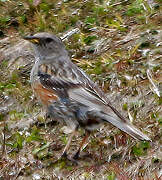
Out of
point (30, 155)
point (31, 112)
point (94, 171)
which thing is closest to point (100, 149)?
point (94, 171)

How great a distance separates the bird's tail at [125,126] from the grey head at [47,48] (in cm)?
124

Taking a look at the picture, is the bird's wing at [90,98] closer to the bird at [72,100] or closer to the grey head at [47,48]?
the bird at [72,100]

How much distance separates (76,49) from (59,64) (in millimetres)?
1797

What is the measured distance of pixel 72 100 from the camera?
7.04m

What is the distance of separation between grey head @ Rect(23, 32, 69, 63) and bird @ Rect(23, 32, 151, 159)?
0.05 ft

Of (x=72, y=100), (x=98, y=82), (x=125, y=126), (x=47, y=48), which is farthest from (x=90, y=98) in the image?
(x=98, y=82)

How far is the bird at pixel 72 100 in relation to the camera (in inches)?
273

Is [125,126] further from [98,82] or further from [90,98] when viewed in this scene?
[98,82]

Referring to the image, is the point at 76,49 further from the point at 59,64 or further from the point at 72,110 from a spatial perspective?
the point at 72,110

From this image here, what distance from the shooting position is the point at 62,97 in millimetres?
7141

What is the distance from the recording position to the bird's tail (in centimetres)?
668

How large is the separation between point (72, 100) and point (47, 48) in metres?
1.05

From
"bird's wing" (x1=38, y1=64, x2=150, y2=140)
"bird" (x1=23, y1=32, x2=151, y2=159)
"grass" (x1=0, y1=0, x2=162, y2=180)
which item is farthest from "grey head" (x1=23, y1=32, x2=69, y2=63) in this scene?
"grass" (x1=0, y1=0, x2=162, y2=180)

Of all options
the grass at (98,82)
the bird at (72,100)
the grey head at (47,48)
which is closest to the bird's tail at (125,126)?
the bird at (72,100)
